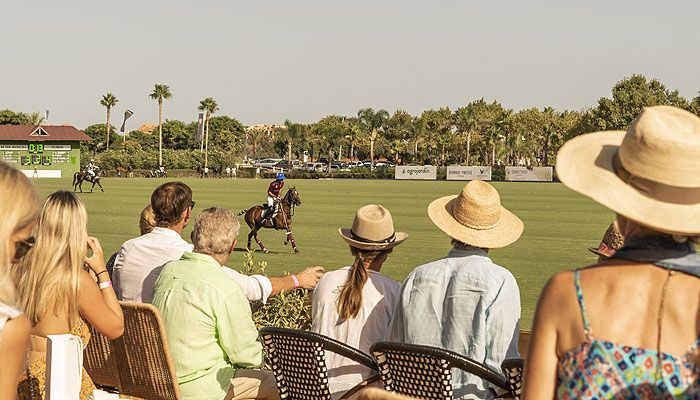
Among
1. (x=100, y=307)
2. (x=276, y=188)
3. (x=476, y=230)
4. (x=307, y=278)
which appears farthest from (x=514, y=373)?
(x=276, y=188)

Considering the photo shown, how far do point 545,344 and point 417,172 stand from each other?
3065 inches

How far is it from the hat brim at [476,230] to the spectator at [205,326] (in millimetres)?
1072

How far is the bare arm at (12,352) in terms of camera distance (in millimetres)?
2582

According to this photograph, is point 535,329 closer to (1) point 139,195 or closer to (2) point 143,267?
(2) point 143,267

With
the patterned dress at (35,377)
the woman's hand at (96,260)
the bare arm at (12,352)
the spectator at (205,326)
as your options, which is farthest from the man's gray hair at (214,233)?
the bare arm at (12,352)

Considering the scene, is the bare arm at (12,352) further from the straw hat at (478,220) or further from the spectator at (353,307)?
the straw hat at (478,220)

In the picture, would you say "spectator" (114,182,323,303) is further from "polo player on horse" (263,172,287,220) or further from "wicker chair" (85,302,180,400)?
"polo player on horse" (263,172,287,220)

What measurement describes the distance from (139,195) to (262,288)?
36665 mm

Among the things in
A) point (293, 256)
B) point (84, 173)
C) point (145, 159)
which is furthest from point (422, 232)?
point (145, 159)

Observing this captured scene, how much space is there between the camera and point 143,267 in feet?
19.8

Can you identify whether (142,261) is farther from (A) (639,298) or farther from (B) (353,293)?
(A) (639,298)

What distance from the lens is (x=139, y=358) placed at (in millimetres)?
4598

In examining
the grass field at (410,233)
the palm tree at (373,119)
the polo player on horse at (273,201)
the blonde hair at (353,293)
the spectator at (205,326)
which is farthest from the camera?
the palm tree at (373,119)

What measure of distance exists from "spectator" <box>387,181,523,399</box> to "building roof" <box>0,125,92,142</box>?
92217 millimetres
